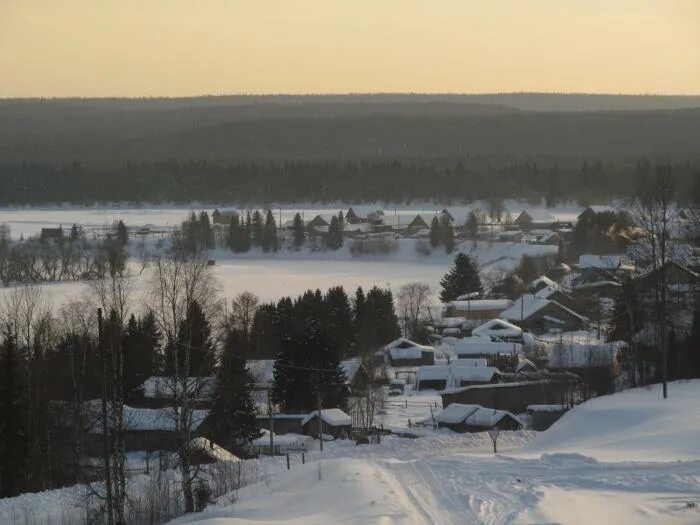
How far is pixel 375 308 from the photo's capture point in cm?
3300

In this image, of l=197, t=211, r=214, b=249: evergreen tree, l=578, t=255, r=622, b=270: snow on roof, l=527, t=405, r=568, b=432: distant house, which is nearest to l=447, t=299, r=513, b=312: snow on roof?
l=578, t=255, r=622, b=270: snow on roof

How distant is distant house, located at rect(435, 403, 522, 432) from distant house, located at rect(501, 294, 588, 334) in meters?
14.2

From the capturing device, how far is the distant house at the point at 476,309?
3841 cm

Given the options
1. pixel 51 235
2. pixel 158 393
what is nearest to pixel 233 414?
pixel 158 393

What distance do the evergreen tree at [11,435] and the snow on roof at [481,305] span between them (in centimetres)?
2423

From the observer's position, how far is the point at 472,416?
21812 millimetres

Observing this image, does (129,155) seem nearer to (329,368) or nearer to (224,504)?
(329,368)

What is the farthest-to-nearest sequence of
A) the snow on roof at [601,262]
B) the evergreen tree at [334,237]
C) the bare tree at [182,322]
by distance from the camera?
the evergreen tree at [334,237] → the snow on roof at [601,262] → the bare tree at [182,322]

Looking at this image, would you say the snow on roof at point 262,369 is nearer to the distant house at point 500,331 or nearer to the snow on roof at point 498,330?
the distant house at point 500,331

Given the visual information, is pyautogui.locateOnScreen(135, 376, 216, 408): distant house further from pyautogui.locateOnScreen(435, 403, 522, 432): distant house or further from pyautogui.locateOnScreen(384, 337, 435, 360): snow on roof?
pyautogui.locateOnScreen(384, 337, 435, 360): snow on roof

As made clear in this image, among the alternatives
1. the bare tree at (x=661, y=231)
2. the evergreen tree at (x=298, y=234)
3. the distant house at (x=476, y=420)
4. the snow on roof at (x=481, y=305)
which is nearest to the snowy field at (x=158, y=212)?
the evergreen tree at (x=298, y=234)

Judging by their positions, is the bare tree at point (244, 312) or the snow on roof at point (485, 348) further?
the snow on roof at point (485, 348)

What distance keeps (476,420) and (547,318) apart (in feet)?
49.3

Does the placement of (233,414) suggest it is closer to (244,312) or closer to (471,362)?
(471,362)
